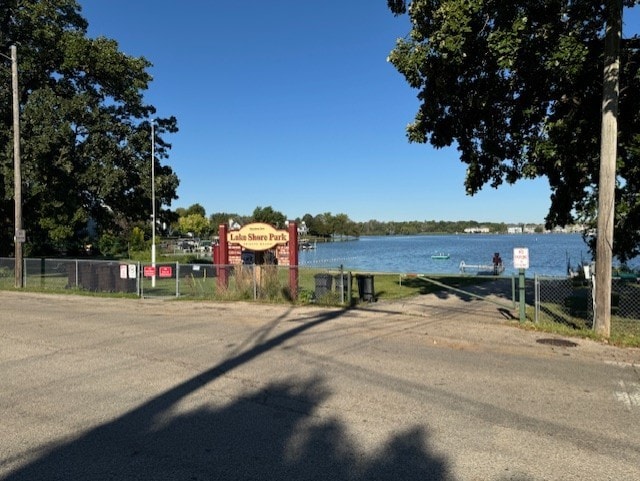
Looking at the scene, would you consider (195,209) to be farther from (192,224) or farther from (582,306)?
(582,306)

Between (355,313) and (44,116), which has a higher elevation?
(44,116)

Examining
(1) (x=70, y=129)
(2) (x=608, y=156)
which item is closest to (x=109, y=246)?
(1) (x=70, y=129)

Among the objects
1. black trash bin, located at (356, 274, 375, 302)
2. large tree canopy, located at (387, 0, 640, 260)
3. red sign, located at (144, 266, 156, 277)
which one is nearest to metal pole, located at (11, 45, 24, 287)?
red sign, located at (144, 266, 156, 277)

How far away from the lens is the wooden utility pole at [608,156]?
1063cm

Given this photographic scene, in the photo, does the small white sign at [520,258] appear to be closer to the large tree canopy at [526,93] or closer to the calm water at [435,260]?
the large tree canopy at [526,93]

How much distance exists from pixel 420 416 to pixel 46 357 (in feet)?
20.1

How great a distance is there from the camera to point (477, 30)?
1230 cm

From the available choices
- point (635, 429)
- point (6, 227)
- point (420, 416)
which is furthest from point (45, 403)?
point (6, 227)

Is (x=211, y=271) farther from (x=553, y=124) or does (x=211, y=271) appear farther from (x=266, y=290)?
(x=553, y=124)

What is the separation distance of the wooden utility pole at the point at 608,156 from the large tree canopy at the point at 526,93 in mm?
706

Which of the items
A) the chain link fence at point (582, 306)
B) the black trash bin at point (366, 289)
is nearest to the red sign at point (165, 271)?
the black trash bin at point (366, 289)

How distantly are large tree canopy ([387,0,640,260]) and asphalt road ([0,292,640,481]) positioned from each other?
484 cm

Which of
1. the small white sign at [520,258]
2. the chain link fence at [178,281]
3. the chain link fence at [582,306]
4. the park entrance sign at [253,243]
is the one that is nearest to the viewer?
the small white sign at [520,258]

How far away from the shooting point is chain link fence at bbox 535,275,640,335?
1246cm
